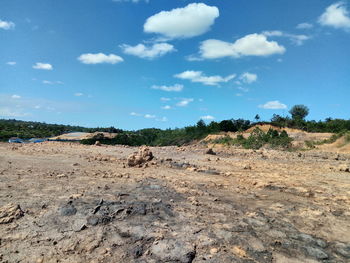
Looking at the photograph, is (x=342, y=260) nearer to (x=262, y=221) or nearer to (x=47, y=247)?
(x=262, y=221)

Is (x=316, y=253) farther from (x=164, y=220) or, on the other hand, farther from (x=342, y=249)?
(x=164, y=220)

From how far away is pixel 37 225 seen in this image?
12.3 feet

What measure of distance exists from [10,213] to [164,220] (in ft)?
6.69

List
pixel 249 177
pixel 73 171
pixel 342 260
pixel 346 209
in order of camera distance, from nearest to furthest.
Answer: pixel 342 260 < pixel 346 209 < pixel 73 171 < pixel 249 177

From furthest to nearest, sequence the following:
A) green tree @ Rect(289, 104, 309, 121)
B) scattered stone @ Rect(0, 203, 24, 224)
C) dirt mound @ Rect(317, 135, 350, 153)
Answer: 1. green tree @ Rect(289, 104, 309, 121)
2. dirt mound @ Rect(317, 135, 350, 153)
3. scattered stone @ Rect(0, 203, 24, 224)

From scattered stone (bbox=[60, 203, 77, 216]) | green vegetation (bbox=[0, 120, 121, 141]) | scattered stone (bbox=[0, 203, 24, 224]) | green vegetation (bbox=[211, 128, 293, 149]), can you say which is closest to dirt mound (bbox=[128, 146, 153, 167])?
scattered stone (bbox=[60, 203, 77, 216])

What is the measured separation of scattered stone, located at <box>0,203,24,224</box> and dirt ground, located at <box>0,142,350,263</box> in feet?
0.04

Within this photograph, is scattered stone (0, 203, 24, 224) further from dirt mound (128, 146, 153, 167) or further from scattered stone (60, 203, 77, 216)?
dirt mound (128, 146, 153, 167)

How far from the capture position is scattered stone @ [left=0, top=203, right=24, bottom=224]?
3764 millimetres

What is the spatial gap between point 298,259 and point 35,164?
716 centimetres

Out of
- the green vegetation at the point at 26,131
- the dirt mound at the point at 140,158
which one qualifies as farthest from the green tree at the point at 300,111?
the dirt mound at the point at 140,158

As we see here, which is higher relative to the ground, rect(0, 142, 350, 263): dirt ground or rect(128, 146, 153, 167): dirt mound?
rect(128, 146, 153, 167): dirt mound

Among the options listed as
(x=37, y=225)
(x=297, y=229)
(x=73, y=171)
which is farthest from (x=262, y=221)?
(x=73, y=171)

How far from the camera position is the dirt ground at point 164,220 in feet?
10.9
